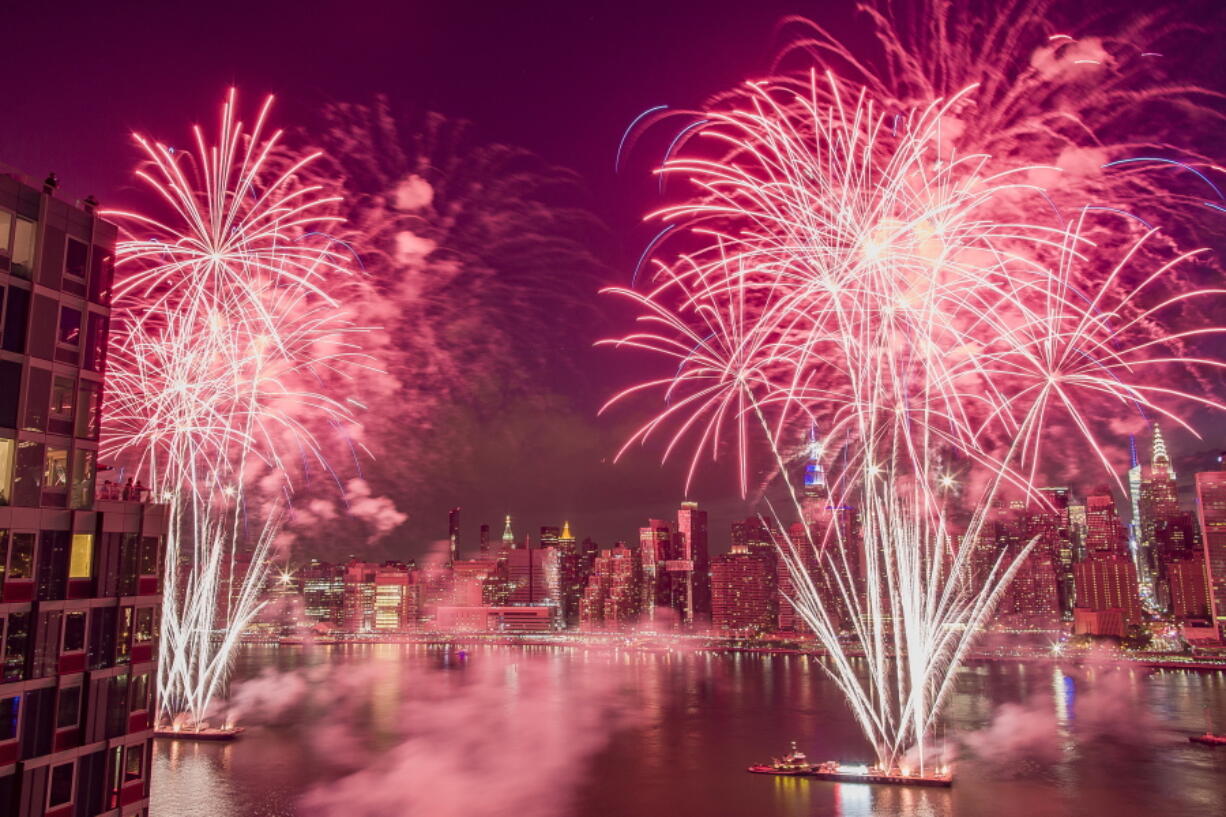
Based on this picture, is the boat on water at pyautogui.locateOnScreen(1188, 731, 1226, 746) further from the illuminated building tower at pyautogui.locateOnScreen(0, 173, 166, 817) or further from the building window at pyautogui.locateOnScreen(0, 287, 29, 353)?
the building window at pyautogui.locateOnScreen(0, 287, 29, 353)

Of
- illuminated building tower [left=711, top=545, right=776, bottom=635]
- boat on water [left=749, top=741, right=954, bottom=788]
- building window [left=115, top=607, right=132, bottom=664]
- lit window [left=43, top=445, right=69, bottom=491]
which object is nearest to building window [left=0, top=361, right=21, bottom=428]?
lit window [left=43, top=445, right=69, bottom=491]

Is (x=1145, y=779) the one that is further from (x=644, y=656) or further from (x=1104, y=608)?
(x=1104, y=608)

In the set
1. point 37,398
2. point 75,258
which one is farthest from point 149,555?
point 75,258

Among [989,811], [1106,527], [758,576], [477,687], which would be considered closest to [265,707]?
[477,687]

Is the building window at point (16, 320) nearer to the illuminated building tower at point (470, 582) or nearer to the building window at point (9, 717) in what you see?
the building window at point (9, 717)

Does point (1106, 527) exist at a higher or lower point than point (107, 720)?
higher

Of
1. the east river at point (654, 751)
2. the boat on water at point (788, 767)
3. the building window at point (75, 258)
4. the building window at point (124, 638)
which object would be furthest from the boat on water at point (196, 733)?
the building window at point (75, 258)
